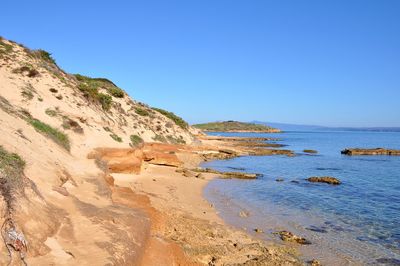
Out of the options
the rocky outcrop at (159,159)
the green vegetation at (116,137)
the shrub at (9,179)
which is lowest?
the rocky outcrop at (159,159)

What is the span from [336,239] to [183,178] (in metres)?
12.9

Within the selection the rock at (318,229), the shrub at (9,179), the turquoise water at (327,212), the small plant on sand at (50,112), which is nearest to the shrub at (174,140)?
the turquoise water at (327,212)

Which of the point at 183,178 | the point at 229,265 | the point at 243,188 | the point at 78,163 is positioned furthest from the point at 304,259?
the point at 183,178

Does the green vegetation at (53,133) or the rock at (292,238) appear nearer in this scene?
the rock at (292,238)

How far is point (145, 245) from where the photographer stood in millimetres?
8984

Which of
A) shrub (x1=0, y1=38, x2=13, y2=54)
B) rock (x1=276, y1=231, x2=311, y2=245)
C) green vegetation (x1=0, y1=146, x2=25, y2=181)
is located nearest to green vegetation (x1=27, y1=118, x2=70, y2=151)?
green vegetation (x1=0, y1=146, x2=25, y2=181)

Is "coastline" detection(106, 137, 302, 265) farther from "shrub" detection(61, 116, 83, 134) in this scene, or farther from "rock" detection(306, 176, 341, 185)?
"rock" detection(306, 176, 341, 185)

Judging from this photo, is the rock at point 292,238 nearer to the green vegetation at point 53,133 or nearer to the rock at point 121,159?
the green vegetation at point 53,133

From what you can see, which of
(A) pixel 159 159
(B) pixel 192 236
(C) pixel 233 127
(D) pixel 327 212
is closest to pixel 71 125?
(A) pixel 159 159

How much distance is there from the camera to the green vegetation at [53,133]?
16045 millimetres

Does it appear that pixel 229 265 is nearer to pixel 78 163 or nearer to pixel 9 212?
pixel 9 212

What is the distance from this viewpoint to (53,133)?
56.8 ft

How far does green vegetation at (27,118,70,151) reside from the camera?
52.6 ft

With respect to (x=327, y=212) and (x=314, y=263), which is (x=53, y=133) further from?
(x=327, y=212)
